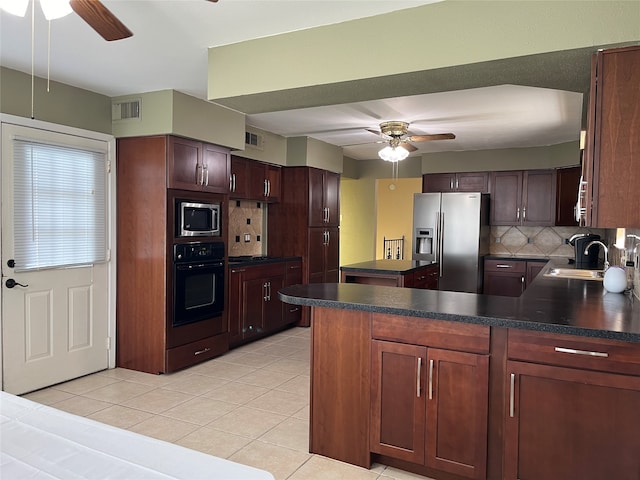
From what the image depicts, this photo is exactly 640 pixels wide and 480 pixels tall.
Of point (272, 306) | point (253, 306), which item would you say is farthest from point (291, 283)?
point (253, 306)

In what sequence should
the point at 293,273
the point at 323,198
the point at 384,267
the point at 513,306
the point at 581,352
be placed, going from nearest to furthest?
the point at 581,352
the point at 513,306
the point at 384,267
the point at 293,273
the point at 323,198

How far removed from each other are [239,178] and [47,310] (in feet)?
7.73

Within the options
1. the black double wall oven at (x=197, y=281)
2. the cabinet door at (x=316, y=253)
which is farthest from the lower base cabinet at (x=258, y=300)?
the black double wall oven at (x=197, y=281)

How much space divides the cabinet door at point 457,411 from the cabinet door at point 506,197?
4.91m

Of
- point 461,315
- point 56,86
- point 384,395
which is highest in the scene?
point 56,86

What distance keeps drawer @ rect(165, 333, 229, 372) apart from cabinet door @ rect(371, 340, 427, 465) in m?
2.29

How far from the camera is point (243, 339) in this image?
5133 millimetres

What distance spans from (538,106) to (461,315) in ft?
9.50

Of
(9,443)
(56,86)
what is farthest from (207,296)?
(9,443)

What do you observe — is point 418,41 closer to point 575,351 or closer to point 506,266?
point 575,351

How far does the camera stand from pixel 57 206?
3.79 meters

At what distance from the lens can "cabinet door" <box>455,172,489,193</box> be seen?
6793 mm

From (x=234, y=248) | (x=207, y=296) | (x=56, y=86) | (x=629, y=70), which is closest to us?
(x=629, y=70)

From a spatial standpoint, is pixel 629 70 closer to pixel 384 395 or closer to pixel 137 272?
pixel 384 395
